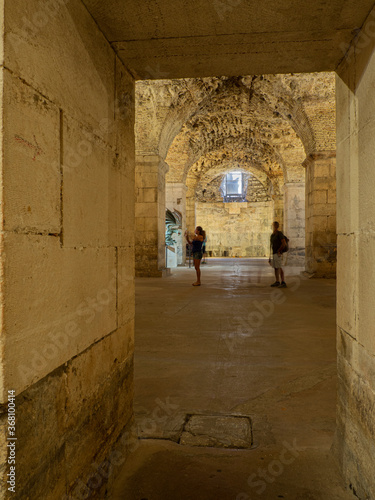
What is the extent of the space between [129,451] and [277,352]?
1.78 metres

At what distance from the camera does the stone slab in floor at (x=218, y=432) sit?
1966 mm

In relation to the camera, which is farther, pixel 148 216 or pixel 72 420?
pixel 148 216

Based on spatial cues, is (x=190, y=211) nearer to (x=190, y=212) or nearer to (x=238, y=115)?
(x=190, y=212)

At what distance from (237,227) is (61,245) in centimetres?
2397

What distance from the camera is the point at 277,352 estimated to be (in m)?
3.29

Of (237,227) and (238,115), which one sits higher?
(238,115)

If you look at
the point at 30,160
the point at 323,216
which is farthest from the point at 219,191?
the point at 30,160

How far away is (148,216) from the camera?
31.8 ft

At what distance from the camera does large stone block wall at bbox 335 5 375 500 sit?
146 centimetres

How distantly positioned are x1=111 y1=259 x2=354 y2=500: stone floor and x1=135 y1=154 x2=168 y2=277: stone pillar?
4.95m

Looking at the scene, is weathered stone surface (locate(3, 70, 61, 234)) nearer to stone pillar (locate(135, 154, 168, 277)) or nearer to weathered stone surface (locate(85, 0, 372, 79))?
weathered stone surface (locate(85, 0, 372, 79))

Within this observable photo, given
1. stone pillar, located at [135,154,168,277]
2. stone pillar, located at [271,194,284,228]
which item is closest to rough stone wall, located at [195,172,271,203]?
stone pillar, located at [271,194,284,228]

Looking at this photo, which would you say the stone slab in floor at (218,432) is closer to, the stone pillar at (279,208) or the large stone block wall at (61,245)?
the large stone block wall at (61,245)

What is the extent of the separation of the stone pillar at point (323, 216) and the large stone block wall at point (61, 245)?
27.4ft
